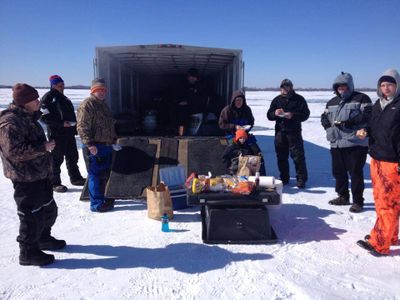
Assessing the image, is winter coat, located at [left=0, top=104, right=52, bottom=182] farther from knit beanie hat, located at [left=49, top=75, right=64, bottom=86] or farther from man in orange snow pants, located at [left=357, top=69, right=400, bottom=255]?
man in orange snow pants, located at [left=357, top=69, right=400, bottom=255]

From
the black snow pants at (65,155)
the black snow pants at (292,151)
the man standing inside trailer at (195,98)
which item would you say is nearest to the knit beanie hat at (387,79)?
the black snow pants at (292,151)

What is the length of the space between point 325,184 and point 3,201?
5.71 metres

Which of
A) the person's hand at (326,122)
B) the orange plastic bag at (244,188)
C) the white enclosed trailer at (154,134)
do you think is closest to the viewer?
the orange plastic bag at (244,188)

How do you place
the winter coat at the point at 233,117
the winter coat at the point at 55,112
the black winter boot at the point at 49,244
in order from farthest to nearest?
the winter coat at the point at 233,117
the winter coat at the point at 55,112
the black winter boot at the point at 49,244

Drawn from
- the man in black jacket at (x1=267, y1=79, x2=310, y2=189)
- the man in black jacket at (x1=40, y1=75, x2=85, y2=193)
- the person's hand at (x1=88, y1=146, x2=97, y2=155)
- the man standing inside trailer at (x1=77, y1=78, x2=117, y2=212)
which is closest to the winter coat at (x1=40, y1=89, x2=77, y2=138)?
the man in black jacket at (x1=40, y1=75, x2=85, y2=193)

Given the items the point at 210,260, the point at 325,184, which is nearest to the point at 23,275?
the point at 210,260

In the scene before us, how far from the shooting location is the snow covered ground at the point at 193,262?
273cm

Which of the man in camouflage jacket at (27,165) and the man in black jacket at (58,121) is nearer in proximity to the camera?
the man in camouflage jacket at (27,165)

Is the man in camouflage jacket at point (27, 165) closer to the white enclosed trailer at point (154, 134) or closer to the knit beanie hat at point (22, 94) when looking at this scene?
the knit beanie hat at point (22, 94)

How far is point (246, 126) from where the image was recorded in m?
5.61

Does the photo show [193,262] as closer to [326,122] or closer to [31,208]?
[31,208]

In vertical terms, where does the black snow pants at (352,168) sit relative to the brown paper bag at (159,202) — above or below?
above

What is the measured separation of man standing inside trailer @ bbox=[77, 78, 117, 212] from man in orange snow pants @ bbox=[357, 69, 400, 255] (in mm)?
3485

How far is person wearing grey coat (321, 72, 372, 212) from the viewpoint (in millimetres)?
4465
